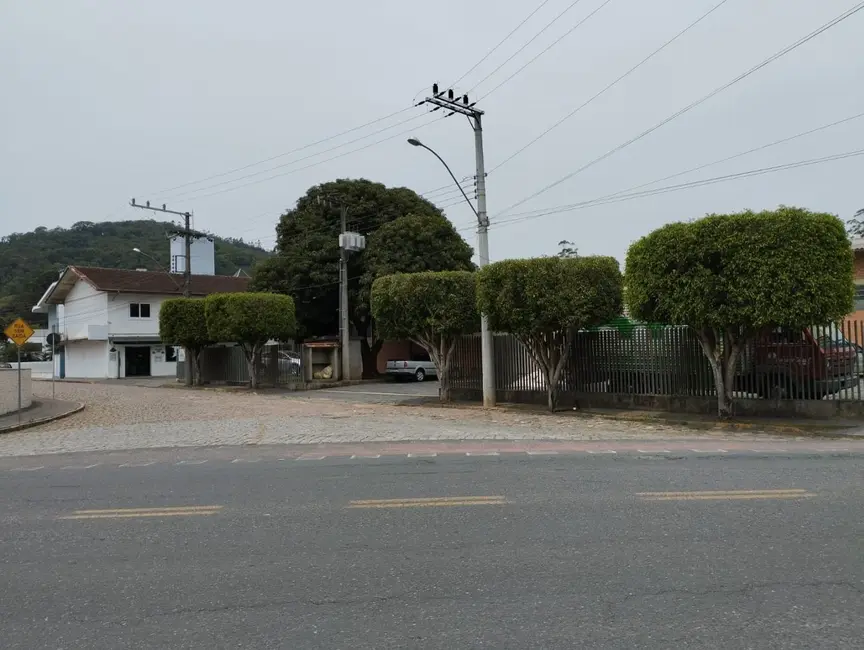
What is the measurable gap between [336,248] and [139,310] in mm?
19749

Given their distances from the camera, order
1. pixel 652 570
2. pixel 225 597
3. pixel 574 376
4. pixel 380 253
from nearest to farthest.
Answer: pixel 225 597 < pixel 652 570 < pixel 574 376 < pixel 380 253

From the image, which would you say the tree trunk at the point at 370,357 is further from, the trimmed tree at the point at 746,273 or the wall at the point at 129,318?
the trimmed tree at the point at 746,273

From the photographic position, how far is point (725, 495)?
7.24 meters

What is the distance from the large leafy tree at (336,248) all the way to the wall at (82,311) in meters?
16.2

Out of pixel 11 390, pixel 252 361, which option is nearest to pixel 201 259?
pixel 252 361

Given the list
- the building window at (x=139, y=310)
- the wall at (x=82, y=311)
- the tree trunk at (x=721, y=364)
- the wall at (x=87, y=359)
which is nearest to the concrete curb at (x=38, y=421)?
the tree trunk at (x=721, y=364)

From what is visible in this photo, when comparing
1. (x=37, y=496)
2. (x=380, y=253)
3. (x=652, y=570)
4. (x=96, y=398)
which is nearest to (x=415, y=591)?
(x=652, y=570)

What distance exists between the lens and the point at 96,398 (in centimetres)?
2795

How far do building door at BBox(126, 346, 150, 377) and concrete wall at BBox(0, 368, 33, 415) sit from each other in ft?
89.3

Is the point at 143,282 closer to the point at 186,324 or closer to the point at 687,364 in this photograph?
the point at 186,324

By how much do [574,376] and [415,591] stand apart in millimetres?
14907

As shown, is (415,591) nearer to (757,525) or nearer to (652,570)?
(652,570)

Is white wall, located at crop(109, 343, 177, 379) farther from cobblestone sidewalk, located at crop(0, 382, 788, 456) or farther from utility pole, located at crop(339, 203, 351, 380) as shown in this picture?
cobblestone sidewalk, located at crop(0, 382, 788, 456)

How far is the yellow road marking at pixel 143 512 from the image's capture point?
23.0ft
